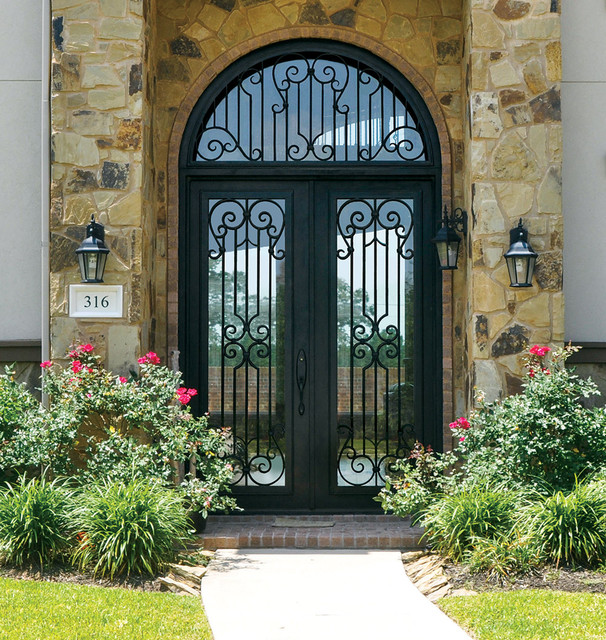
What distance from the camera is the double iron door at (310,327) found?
23.0 feet

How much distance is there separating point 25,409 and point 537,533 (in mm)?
3699

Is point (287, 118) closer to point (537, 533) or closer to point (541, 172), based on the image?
point (541, 172)

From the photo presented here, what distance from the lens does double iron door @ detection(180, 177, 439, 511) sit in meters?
7.01

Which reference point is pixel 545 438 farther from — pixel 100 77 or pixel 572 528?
pixel 100 77

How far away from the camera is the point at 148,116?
666cm

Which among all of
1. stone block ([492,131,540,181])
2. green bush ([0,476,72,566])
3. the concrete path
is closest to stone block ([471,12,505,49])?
stone block ([492,131,540,181])

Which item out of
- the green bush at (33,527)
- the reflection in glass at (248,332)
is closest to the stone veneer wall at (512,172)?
the reflection in glass at (248,332)

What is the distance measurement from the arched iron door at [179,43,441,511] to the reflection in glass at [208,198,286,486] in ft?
0.04

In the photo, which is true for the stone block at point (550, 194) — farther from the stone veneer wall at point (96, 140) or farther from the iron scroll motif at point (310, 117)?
the stone veneer wall at point (96, 140)

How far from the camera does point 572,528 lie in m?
5.18

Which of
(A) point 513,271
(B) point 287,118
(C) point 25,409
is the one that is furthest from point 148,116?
(A) point 513,271

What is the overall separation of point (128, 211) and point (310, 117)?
71.2 inches

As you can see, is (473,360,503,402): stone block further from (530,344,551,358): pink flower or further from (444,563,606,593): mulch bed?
(444,563,606,593): mulch bed

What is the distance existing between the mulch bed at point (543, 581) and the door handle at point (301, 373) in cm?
224
